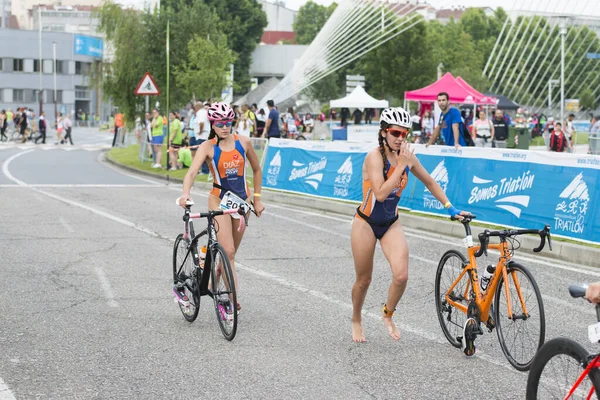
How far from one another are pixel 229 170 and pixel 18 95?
10679cm

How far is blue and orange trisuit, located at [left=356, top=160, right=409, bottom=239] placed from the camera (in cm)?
698

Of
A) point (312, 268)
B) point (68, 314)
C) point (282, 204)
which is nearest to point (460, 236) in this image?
point (312, 268)

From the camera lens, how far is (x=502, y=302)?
653cm

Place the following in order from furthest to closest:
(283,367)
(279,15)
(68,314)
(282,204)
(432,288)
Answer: (279,15) < (282,204) < (432,288) < (68,314) < (283,367)

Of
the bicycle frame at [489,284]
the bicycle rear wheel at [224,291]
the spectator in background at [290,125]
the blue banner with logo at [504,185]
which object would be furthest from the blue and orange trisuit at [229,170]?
the spectator in background at [290,125]

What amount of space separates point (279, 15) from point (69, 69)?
6497 centimetres

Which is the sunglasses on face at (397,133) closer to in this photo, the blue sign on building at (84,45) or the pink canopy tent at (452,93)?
the pink canopy tent at (452,93)

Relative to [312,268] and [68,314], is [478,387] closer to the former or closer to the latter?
[68,314]

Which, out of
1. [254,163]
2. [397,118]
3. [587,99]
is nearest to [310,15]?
[587,99]

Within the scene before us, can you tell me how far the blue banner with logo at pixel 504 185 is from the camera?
1237 centimetres

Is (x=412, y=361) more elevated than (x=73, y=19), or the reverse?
(x=73, y=19)

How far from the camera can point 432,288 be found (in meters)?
9.70

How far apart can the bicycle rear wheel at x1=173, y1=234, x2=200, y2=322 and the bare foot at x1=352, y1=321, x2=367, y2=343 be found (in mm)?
1338

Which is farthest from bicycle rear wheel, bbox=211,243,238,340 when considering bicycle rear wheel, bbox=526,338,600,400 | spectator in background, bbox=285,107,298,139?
spectator in background, bbox=285,107,298,139
